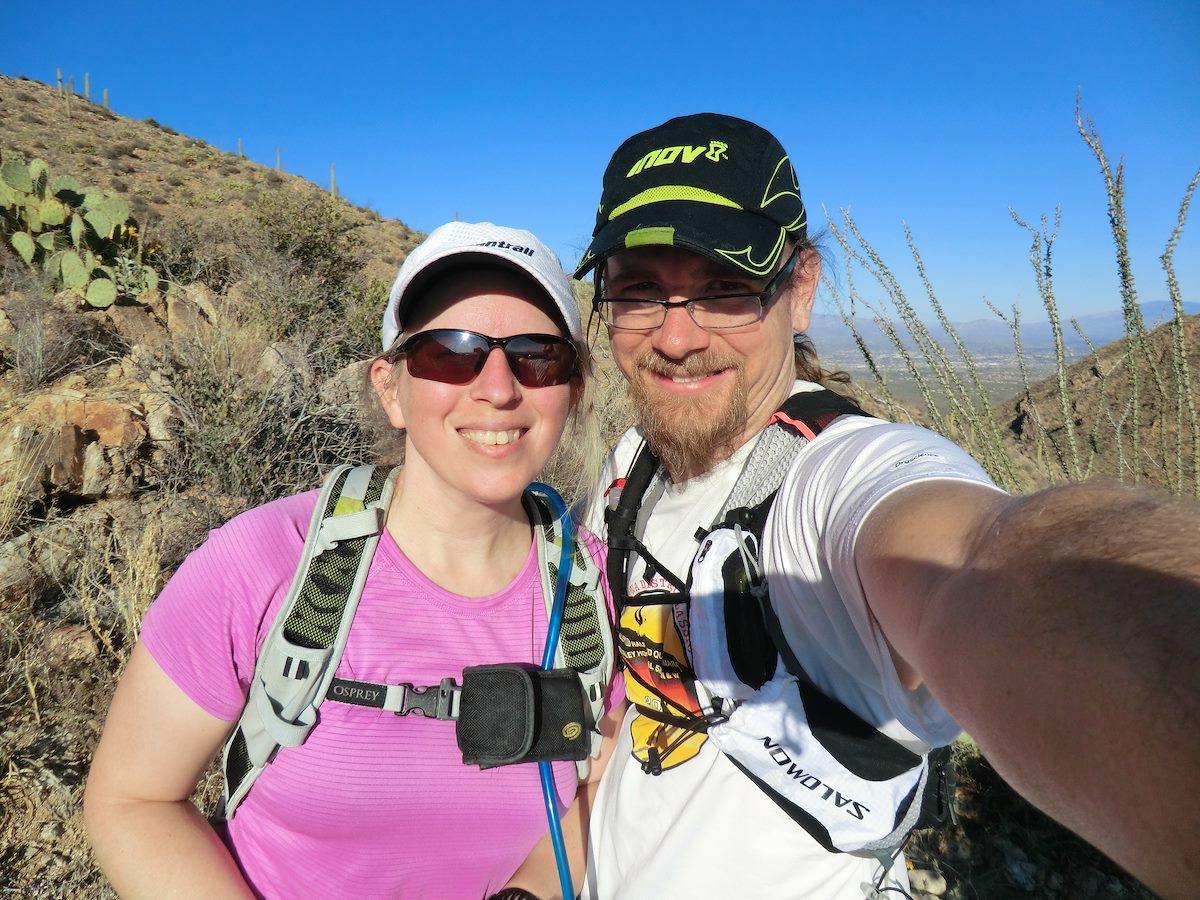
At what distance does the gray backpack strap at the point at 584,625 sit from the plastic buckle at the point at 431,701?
27 centimetres

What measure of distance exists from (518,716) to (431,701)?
184 millimetres

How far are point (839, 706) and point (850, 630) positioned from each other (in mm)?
184

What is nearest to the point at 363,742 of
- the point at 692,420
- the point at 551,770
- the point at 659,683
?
the point at 551,770

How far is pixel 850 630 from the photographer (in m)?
1.06

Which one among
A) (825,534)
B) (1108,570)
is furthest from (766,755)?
(1108,570)

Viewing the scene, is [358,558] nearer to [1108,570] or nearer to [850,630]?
[850,630]

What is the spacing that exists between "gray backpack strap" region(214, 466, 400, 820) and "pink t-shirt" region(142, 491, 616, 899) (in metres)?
0.04

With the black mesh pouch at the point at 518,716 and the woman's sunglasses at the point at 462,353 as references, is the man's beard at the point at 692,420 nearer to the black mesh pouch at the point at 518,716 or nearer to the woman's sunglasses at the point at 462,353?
the woman's sunglasses at the point at 462,353

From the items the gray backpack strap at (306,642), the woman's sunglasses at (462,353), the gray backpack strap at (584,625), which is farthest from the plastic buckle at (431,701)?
the woman's sunglasses at (462,353)

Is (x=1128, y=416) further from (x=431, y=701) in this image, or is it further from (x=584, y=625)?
(x=431, y=701)

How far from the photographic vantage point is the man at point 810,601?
0.47 m

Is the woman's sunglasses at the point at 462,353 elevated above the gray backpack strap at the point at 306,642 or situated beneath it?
elevated above

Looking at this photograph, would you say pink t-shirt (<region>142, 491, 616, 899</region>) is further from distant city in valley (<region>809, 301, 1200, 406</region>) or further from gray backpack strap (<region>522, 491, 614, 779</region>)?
distant city in valley (<region>809, 301, 1200, 406</region>)

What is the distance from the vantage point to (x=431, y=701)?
4.26 ft
